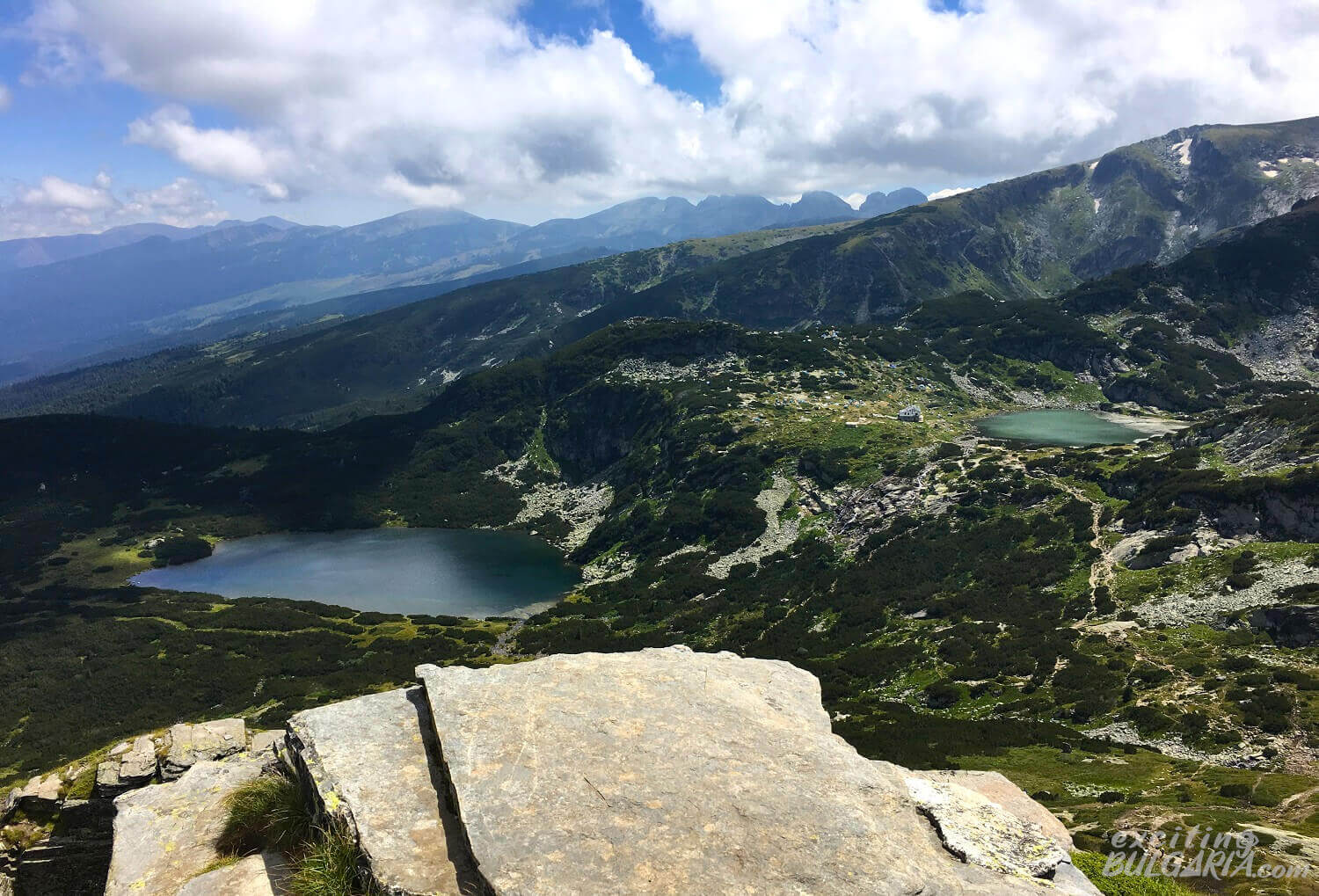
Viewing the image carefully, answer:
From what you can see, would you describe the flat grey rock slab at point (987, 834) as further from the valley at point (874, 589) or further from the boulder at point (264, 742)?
the valley at point (874, 589)

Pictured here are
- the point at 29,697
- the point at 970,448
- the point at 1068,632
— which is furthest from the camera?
the point at 970,448

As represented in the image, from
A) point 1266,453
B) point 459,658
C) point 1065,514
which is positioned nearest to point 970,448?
point 1065,514

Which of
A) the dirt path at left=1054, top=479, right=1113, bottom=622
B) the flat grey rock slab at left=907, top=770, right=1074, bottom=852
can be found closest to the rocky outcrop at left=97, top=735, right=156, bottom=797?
the flat grey rock slab at left=907, top=770, right=1074, bottom=852

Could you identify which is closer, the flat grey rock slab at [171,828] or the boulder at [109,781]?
the flat grey rock slab at [171,828]

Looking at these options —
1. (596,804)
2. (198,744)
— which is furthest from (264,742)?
(596,804)

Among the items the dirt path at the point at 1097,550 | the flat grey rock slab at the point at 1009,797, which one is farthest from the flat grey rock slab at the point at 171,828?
the dirt path at the point at 1097,550

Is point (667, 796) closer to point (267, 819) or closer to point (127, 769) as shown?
point (267, 819)

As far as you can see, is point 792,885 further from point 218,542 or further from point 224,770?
point 218,542
